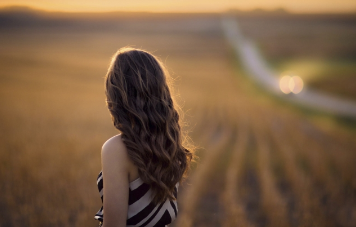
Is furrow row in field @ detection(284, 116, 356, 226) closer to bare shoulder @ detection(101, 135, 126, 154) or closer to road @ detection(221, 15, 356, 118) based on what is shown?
bare shoulder @ detection(101, 135, 126, 154)

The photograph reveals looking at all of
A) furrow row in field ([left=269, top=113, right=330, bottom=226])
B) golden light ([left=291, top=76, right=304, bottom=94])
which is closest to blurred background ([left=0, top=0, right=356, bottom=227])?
furrow row in field ([left=269, top=113, right=330, bottom=226])

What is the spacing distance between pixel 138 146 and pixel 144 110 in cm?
27

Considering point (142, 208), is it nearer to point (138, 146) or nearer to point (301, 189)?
point (138, 146)

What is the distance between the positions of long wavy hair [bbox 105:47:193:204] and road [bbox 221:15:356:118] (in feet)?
45.8

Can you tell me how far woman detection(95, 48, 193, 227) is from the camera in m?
1.79

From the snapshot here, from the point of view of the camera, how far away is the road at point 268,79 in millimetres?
16172

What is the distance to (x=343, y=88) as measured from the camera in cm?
2359

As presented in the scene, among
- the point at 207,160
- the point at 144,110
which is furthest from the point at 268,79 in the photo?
the point at 144,110

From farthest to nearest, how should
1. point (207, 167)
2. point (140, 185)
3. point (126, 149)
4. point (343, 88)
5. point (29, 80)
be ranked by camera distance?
point (343, 88) < point (29, 80) < point (207, 167) < point (140, 185) < point (126, 149)

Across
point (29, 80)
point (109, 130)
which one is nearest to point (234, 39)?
point (29, 80)

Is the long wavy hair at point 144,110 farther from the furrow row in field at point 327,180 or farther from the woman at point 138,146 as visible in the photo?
the furrow row in field at point 327,180

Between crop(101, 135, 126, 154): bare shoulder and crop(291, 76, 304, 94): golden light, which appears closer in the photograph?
crop(101, 135, 126, 154): bare shoulder

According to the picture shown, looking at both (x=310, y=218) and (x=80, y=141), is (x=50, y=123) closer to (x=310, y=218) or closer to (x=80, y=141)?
(x=80, y=141)

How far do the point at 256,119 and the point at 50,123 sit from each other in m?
7.28
